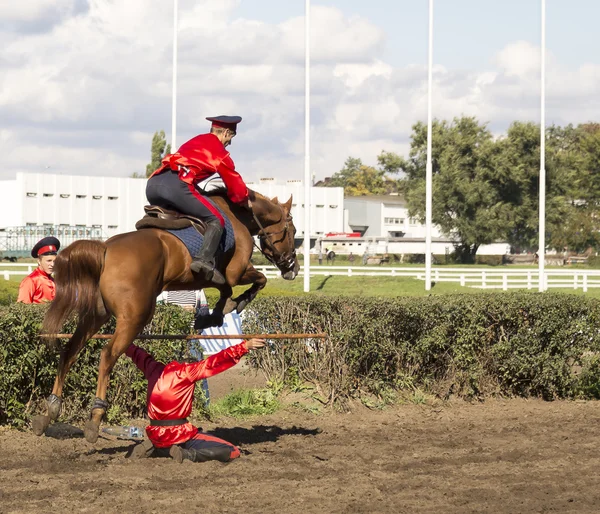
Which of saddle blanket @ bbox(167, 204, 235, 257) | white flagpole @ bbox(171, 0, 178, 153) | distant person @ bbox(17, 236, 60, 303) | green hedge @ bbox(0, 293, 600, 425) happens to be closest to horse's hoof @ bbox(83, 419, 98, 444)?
saddle blanket @ bbox(167, 204, 235, 257)

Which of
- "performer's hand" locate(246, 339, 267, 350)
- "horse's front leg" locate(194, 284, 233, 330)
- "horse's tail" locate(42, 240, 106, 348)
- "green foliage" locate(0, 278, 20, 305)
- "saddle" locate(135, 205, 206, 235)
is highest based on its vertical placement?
"saddle" locate(135, 205, 206, 235)

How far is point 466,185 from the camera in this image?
66.1 m

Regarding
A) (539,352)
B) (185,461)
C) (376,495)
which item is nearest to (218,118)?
(185,461)

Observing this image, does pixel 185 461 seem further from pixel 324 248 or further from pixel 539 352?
pixel 324 248

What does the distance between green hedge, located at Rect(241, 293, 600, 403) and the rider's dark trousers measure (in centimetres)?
306

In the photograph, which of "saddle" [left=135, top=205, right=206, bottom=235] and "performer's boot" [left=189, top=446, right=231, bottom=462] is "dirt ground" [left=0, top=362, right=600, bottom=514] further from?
"saddle" [left=135, top=205, right=206, bottom=235]

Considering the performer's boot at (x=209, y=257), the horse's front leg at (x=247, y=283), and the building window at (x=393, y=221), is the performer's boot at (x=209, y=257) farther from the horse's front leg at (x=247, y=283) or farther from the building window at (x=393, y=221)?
the building window at (x=393, y=221)

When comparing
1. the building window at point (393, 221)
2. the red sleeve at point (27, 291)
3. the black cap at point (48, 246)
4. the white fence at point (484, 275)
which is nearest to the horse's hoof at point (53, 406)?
the red sleeve at point (27, 291)

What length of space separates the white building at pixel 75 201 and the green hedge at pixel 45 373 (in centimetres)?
5529

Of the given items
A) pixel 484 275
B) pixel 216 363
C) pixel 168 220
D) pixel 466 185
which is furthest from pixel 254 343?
pixel 466 185

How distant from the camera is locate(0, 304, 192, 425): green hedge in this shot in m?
8.41

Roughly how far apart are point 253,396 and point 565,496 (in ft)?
15.0

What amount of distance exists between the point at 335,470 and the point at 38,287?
4.22 m

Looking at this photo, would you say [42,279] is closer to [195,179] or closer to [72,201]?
[195,179]
